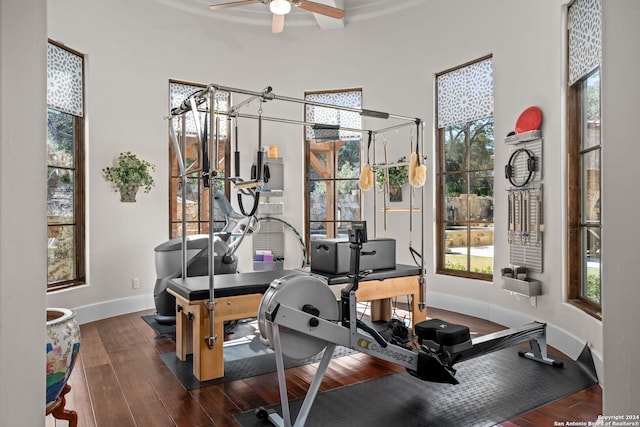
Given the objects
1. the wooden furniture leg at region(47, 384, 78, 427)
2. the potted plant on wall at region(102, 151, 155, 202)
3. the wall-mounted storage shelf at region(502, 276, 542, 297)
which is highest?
the potted plant on wall at region(102, 151, 155, 202)

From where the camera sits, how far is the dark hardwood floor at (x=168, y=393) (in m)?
2.63

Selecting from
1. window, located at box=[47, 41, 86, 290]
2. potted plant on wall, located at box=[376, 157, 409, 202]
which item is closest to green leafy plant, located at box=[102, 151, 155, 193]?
window, located at box=[47, 41, 86, 290]

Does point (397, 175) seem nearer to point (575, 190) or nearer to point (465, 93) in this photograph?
point (465, 93)

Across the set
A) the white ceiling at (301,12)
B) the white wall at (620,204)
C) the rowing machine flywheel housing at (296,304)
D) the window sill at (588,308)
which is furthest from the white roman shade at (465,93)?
the white wall at (620,204)

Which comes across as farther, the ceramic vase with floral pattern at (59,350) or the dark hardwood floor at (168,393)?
the dark hardwood floor at (168,393)

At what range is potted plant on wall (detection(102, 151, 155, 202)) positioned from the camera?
204 inches

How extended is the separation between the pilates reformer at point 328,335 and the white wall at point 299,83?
145 centimetres

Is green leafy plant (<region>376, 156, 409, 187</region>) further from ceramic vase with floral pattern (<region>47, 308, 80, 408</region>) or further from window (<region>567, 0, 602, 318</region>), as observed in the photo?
ceramic vase with floral pattern (<region>47, 308, 80, 408</region>)

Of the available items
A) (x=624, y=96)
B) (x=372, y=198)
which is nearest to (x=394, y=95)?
(x=372, y=198)

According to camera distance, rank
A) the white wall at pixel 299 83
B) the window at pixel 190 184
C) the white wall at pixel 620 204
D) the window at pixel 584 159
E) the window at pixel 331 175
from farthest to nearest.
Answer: the window at pixel 331 175, the window at pixel 190 184, the white wall at pixel 299 83, the window at pixel 584 159, the white wall at pixel 620 204

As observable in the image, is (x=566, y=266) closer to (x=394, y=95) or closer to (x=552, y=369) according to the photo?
(x=552, y=369)

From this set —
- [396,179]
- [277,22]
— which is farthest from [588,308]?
[277,22]

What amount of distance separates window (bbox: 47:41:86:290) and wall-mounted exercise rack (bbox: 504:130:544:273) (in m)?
A: 4.80

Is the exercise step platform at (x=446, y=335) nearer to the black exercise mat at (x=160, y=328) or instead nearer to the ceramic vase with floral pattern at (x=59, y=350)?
the ceramic vase with floral pattern at (x=59, y=350)
